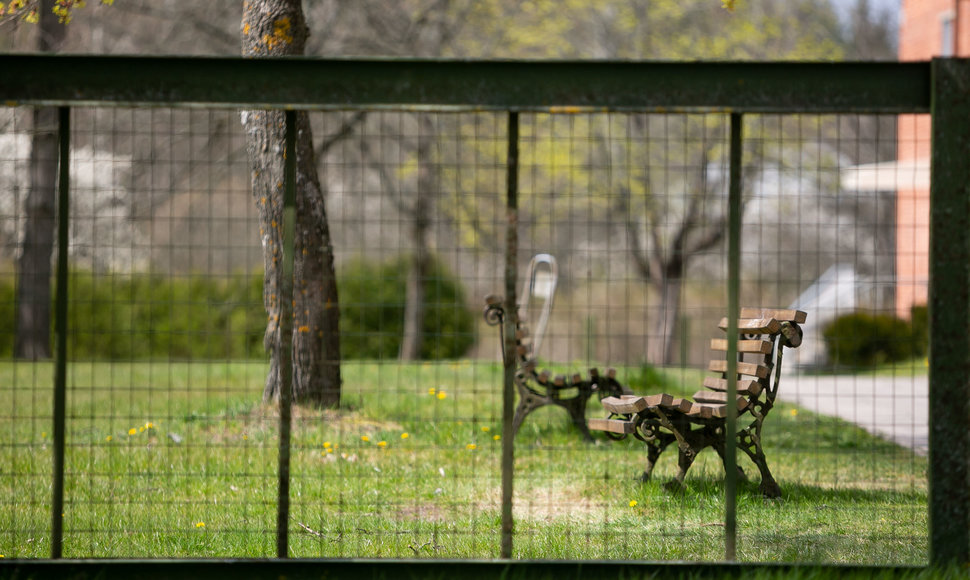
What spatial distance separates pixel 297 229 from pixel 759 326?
3.91 m

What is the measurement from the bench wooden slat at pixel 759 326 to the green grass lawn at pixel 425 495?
1.76ft

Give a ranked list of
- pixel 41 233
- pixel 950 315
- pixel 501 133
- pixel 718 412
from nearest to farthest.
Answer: pixel 950 315 < pixel 718 412 < pixel 41 233 < pixel 501 133

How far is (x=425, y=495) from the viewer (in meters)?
5.78

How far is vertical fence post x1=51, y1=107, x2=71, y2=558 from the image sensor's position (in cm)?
368

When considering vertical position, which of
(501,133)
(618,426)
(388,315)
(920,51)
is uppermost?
(920,51)

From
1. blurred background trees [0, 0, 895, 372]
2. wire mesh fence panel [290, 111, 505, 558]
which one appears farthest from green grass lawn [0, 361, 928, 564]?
blurred background trees [0, 0, 895, 372]

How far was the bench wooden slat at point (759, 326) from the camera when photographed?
5.61m

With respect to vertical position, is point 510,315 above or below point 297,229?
below

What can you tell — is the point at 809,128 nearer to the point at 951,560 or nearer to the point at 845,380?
the point at 845,380

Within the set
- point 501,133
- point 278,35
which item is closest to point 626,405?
point 278,35

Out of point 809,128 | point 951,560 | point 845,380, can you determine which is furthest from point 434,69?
point 809,128

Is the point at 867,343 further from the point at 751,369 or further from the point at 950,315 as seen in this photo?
the point at 950,315

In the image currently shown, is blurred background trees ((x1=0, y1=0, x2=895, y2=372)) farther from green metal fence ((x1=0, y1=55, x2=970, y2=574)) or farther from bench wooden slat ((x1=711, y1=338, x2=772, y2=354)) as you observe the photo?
green metal fence ((x1=0, y1=55, x2=970, y2=574))

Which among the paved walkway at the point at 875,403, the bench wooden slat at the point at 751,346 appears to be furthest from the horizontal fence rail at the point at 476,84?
the paved walkway at the point at 875,403
